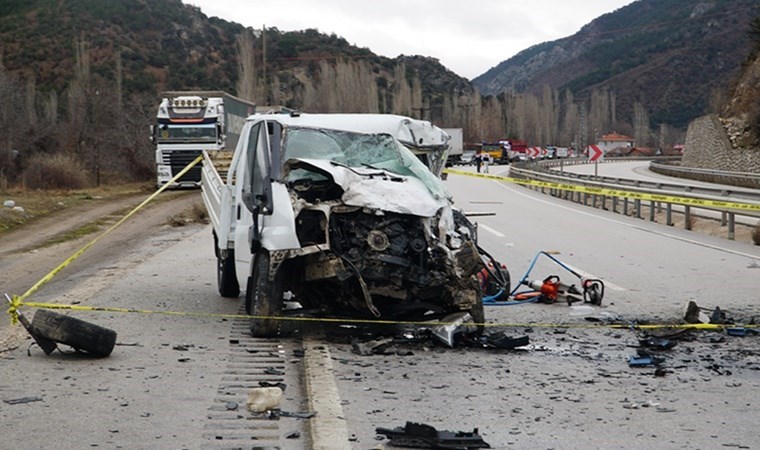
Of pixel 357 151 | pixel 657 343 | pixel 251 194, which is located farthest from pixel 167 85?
pixel 657 343

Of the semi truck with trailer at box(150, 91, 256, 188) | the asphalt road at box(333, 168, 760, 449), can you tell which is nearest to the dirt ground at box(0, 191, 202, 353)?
the semi truck with trailer at box(150, 91, 256, 188)

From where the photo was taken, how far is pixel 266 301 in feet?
29.0

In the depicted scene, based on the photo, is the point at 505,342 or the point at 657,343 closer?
the point at 505,342

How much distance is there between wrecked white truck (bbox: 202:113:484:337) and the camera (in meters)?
8.61

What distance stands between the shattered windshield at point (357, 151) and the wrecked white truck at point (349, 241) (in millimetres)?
25

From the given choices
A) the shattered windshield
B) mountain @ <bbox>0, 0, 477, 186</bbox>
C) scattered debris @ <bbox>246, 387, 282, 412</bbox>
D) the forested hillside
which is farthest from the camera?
mountain @ <bbox>0, 0, 477, 186</bbox>

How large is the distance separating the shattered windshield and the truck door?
26 centimetres

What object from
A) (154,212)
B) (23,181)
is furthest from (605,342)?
(23,181)

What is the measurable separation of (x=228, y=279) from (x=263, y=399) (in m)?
5.53

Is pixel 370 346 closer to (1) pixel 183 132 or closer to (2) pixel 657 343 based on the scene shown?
(2) pixel 657 343

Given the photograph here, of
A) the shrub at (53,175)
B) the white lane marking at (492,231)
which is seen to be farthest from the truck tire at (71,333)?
the shrub at (53,175)

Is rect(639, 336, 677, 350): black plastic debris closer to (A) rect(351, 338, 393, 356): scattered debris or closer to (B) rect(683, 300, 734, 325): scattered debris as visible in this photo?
(B) rect(683, 300, 734, 325): scattered debris

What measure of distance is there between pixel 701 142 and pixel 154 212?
43984 mm

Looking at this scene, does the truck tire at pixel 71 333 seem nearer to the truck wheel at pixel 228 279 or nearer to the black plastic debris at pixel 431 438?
the black plastic debris at pixel 431 438
